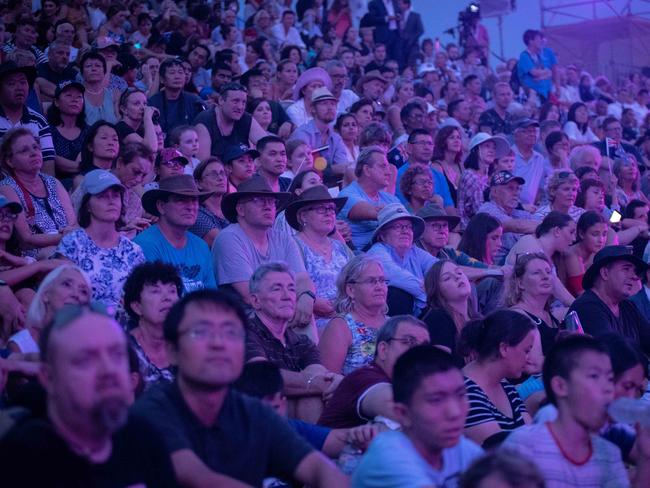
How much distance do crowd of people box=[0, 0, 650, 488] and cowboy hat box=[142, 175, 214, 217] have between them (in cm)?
3

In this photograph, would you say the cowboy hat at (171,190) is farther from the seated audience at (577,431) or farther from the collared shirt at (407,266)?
the seated audience at (577,431)

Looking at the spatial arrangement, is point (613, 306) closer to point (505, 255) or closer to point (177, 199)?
point (505, 255)

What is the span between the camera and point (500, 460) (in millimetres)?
2611

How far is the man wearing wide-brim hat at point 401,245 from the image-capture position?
6.74 metres

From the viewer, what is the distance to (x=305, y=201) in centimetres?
663

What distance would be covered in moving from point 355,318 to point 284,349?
606 millimetres

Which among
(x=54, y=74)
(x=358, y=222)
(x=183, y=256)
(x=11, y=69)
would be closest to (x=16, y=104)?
(x=11, y=69)

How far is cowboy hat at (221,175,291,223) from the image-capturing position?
6301 millimetres

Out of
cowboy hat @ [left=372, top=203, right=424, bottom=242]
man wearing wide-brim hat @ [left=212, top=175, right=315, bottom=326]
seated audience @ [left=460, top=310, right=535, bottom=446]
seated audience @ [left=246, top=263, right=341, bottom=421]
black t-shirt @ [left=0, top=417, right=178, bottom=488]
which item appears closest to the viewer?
black t-shirt @ [left=0, top=417, right=178, bottom=488]

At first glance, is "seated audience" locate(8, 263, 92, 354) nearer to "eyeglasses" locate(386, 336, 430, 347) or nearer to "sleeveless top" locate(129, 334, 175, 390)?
"sleeveless top" locate(129, 334, 175, 390)

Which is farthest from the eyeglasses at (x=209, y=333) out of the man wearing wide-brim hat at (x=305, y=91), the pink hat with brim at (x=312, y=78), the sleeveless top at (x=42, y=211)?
the pink hat with brim at (x=312, y=78)

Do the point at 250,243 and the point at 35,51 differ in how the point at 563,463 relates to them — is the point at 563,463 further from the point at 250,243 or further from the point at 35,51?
the point at 35,51

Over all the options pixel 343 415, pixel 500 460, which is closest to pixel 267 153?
pixel 343 415

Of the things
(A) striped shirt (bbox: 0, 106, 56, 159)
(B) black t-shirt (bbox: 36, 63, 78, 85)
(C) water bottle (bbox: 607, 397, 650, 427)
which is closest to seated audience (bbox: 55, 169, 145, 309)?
(A) striped shirt (bbox: 0, 106, 56, 159)
